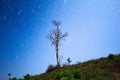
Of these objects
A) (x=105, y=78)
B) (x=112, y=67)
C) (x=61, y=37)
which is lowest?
(x=105, y=78)

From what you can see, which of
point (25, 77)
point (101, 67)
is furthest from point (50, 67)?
point (101, 67)

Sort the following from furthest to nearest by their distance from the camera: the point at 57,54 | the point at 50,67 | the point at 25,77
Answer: the point at 57,54 → the point at 50,67 → the point at 25,77

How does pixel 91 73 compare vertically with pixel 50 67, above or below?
below

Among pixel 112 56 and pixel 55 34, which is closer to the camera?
pixel 112 56

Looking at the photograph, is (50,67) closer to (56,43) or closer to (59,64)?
(59,64)

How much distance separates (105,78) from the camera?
21484mm

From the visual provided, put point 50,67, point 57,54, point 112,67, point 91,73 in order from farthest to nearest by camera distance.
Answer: point 57,54 < point 50,67 < point 112,67 < point 91,73

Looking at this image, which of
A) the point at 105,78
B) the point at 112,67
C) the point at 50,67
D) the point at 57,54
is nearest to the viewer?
the point at 105,78

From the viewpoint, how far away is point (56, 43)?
136 ft

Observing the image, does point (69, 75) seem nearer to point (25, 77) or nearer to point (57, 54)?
point (25, 77)

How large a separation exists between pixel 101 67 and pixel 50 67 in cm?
1134

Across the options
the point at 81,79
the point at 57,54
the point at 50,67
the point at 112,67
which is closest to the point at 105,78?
the point at 81,79

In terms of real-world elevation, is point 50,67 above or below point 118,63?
above

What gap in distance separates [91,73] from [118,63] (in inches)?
153
